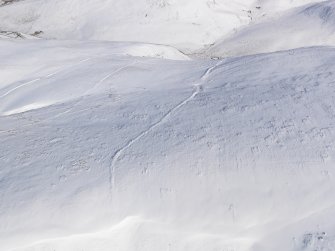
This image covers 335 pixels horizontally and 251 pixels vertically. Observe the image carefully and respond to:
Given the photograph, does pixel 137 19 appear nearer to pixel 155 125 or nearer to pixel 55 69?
pixel 55 69

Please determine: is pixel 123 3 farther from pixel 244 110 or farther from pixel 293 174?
pixel 293 174

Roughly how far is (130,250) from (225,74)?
2.33 m

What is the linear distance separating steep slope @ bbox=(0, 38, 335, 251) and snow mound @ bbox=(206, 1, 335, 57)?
3129 millimetres

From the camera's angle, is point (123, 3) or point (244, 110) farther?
point (123, 3)

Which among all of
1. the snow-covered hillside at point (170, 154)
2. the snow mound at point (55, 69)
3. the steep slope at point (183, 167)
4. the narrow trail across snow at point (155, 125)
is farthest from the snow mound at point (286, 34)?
the steep slope at point (183, 167)

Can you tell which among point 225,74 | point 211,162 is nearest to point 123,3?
point 225,74

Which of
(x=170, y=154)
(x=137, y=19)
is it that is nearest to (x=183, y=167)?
(x=170, y=154)

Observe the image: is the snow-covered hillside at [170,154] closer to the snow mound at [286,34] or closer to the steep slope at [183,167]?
the steep slope at [183,167]

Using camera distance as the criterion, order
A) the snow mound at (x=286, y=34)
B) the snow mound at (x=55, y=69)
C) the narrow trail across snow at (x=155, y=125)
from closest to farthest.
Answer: the narrow trail across snow at (x=155, y=125) → the snow mound at (x=55, y=69) → the snow mound at (x=286, y=34)

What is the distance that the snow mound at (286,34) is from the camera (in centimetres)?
762

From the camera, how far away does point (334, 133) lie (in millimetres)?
3398

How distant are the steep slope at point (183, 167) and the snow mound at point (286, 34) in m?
3.13

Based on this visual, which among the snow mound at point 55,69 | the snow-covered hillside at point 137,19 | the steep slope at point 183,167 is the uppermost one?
the snow-covered hillside at point 137,19

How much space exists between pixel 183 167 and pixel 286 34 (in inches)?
205
